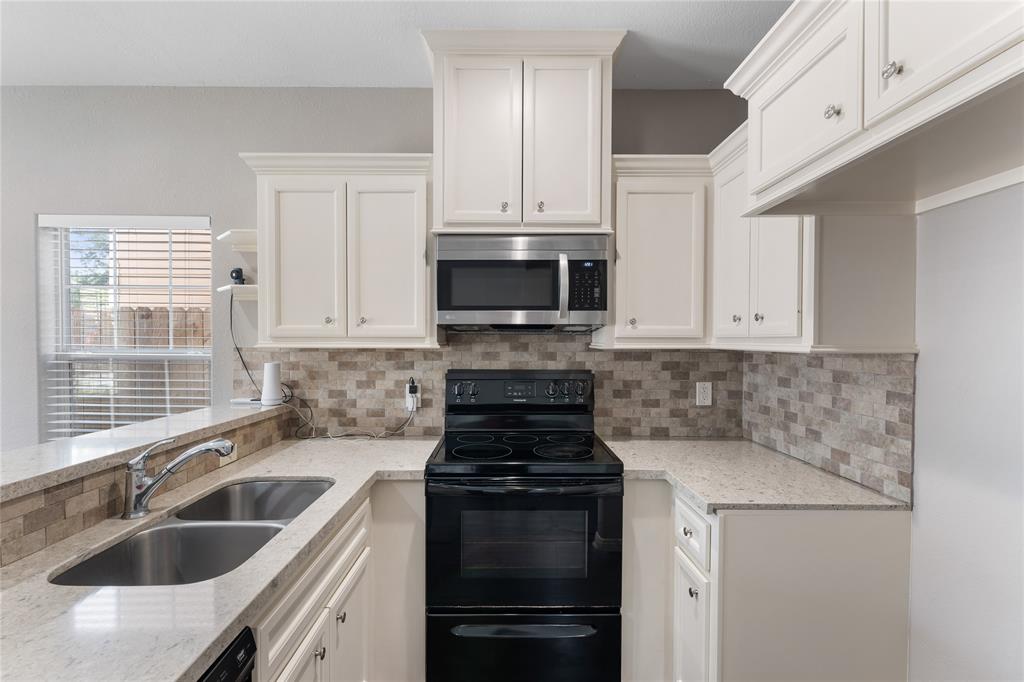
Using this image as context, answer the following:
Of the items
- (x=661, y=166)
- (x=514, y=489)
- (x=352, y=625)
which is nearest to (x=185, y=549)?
(x=352, y=625)

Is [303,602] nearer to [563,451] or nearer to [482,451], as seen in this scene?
[482,451]

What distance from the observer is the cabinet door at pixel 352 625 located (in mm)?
1424

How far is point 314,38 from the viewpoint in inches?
82.3

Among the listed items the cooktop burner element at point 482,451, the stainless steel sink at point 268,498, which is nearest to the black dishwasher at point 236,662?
the stainless steel sink at point 268,498

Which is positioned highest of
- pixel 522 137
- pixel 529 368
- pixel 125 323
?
pixel 522 137

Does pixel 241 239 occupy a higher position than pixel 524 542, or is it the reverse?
pixel 241 239

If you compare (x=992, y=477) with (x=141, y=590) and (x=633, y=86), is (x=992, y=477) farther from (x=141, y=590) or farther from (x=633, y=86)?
(x=633, y=86)

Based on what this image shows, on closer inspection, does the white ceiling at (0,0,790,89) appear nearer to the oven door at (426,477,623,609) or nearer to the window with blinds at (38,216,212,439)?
the window with blinds at (38,216,212,439)

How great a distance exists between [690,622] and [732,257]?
4.40 feet

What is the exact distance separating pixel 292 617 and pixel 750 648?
1.34 metres

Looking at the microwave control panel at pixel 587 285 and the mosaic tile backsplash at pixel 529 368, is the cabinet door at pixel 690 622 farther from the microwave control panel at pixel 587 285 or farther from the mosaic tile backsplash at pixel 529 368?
the microwave control panel at pixel 587 285

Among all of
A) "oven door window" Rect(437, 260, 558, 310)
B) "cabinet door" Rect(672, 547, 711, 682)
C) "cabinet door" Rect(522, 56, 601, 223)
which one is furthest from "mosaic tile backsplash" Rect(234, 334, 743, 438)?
"cabinet door" Rect(672, 547, 711, 682)

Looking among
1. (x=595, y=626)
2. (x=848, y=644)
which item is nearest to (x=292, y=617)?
(x=595, y=626)

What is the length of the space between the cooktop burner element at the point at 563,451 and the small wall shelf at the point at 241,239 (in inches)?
64.6
